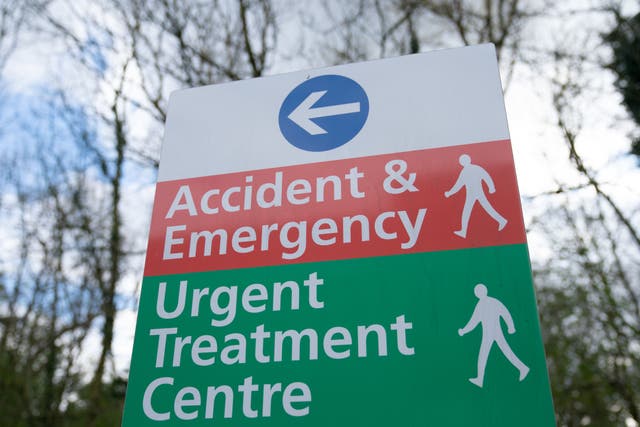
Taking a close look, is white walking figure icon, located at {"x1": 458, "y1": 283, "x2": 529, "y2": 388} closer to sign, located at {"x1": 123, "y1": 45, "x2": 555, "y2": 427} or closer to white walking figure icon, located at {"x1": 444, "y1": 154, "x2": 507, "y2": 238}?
sign, located at {"x1": 123, "y1": 45, "x2": 555, "y2": 427}

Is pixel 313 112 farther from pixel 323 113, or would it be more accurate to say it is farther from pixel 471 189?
pixel 471 189

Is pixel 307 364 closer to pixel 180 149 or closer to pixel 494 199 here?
pixel 494 199

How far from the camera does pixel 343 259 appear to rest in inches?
64.7

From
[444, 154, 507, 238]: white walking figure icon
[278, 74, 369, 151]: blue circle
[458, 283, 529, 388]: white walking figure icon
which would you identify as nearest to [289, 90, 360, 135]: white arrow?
[278, 74, 369, 151]: blue circle

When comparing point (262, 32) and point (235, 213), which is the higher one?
point (262, 32)

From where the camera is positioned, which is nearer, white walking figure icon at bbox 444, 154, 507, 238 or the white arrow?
white walking figure icon at bbox 444, 154, 507, 238

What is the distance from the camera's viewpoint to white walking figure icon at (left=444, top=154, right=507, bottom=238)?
1.58m

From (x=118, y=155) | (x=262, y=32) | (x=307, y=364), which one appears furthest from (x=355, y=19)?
(x=307, y=364)

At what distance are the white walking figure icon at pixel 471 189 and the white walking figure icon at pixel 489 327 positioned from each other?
7.9 inches

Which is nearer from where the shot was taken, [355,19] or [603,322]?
[355,19]

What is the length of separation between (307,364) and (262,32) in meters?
6.92

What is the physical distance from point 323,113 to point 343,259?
1.83ft

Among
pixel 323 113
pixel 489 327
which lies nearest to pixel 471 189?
pixel 489 327

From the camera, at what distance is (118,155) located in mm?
9086
